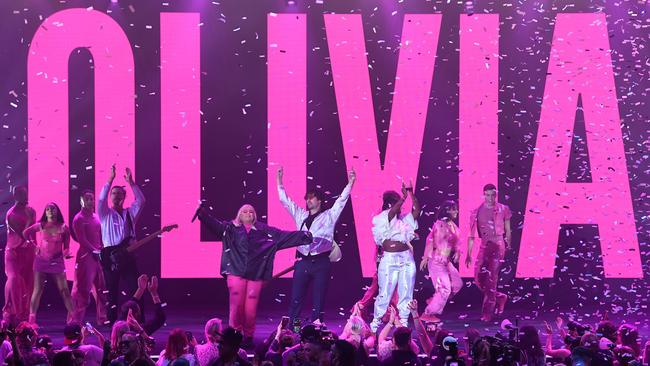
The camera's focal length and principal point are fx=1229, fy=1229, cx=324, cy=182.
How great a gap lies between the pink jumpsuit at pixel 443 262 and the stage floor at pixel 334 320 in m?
0.36

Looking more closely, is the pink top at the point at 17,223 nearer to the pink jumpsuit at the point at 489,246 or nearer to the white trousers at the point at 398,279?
the white trousers at the point at 398,279

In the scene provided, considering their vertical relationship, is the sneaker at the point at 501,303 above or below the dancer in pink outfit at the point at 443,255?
below

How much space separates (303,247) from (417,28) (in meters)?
3.62

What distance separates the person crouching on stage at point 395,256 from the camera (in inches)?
479

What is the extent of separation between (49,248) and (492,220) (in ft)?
15.5

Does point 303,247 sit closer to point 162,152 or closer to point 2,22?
point 162,152

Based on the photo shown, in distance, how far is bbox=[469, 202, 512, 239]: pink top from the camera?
13359mm

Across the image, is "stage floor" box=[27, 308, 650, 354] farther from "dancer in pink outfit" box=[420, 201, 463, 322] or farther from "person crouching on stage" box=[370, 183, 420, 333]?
"person crouching on stage" box=[370, 183, 420, 333]

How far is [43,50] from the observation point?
47.7 ft

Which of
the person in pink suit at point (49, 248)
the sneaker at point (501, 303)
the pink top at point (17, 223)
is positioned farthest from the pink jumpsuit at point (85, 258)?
the sneaker at point (501, 303)

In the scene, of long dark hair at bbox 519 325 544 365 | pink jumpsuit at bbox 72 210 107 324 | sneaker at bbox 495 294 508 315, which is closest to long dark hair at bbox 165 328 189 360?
long dark hair at bbox 519 325 544 365

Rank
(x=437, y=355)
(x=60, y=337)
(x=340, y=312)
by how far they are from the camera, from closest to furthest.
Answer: (x=437, y=355), (x=60, y=337), (x=340, y=312)

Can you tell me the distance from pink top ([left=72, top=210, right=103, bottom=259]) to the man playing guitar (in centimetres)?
23

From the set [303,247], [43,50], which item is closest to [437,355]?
[303,247]
